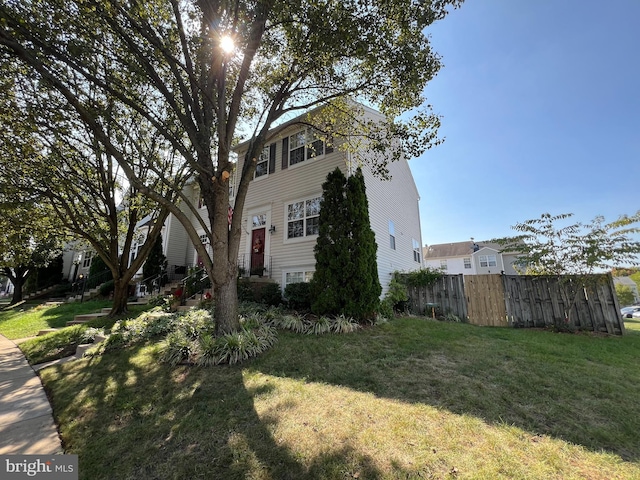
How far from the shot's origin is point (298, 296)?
29.4ft

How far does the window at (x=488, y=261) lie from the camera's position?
3081cm

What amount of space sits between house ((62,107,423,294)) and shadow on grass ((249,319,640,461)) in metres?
4.21

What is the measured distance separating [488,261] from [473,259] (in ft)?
4.93

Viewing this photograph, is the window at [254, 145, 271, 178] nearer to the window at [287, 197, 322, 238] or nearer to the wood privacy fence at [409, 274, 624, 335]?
the window at [287, 197, 322, 238]

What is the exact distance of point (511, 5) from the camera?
23.0 feet

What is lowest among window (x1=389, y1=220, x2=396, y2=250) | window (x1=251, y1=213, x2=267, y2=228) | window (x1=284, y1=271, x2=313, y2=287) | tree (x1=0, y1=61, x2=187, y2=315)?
window (x1=284, y1=271, x2=313, y2=287)

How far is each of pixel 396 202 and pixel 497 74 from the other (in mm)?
6171

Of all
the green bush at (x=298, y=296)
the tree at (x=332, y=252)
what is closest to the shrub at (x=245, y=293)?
the green bush at (x=298, y=296)

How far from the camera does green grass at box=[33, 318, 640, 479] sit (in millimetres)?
2412

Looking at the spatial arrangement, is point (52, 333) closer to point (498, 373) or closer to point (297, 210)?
point (297, 210)

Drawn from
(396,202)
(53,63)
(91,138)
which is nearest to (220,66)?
(53,63)

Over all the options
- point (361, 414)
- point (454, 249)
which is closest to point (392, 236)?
point (361, 414)

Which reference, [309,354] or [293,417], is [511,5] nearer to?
[309,354]

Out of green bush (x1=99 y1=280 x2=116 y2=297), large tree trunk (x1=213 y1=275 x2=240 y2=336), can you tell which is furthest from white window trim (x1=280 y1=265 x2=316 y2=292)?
green bush (x1=99 y1=280 x2=116 y2=297)
